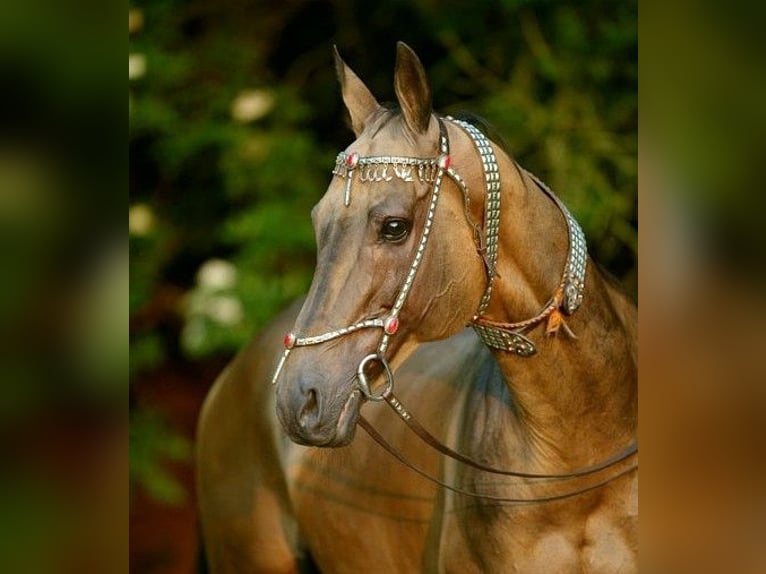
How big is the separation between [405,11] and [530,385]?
208 cm

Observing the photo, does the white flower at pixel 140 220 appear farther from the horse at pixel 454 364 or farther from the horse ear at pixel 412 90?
the horse ear at pixel 412 90

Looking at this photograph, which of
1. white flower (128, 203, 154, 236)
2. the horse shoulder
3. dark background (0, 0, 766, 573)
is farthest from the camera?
white flower (128, 203, 154, 236)

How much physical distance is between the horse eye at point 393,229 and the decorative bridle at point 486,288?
0.04 meters

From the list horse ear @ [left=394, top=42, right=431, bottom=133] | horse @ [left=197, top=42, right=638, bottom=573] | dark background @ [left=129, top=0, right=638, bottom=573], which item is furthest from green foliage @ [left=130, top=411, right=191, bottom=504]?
horse ear @ [left=394, top=42, right=431, bottom=133]

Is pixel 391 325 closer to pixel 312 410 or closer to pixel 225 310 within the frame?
pixel 312 410

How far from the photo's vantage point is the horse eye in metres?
1.91

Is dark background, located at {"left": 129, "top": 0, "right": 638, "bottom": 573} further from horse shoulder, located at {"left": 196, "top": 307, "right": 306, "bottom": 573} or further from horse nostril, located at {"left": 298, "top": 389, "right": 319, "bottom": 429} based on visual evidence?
horse nostril, located at {"left": 298, "top": 389, "right": 319, "bottom": 429}

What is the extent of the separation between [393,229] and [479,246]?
0.16 m

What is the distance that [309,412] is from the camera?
188cm

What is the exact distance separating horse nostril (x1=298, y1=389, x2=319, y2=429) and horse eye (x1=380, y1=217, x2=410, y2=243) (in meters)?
0.27

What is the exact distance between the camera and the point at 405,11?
389 cm
